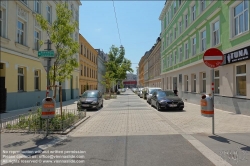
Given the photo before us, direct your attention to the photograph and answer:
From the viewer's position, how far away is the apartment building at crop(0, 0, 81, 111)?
13.2 meters

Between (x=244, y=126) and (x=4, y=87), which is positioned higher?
(x=4, y=87)

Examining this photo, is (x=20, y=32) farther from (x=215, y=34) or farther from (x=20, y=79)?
(x=215, y=34)

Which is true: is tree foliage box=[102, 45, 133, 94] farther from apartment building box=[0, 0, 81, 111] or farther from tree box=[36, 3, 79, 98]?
Result: tree box=[36, 3, 79, 98]

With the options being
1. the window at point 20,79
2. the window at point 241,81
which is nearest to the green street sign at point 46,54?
the window at point 20,79

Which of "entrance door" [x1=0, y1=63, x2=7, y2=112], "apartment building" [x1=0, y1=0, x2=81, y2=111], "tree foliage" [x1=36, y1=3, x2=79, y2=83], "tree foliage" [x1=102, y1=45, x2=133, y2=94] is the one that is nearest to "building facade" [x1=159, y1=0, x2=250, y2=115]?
"tree foliage" [x1=36, y1=3, x2=79, y2=83]

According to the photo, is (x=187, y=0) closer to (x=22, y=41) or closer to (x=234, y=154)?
(x=22, y=41)

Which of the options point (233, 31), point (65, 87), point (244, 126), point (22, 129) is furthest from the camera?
point (65, 87)

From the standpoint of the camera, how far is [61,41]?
350 inches

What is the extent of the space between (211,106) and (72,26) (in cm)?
671

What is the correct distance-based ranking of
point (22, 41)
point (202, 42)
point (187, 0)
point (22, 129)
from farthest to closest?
point (187, 0), point (202, 42), point (22, 41), point (22, 129)

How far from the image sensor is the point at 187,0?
22.2 meters

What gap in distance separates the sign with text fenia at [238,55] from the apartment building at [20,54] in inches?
473

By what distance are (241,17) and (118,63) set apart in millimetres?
43303

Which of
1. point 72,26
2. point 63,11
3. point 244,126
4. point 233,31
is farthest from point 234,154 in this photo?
point 233,31
